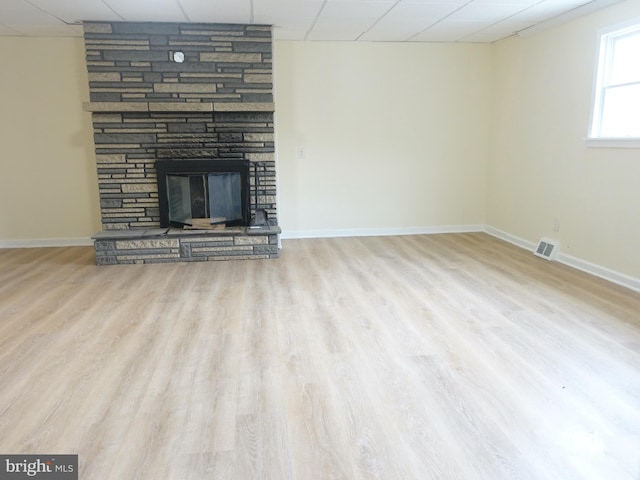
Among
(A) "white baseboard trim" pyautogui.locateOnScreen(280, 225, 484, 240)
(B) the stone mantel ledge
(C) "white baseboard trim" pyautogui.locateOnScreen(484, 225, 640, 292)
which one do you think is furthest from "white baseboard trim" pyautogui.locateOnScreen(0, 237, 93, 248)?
(C) "white baseboard trim" pyautogui.locateOnScreen(484, 225, 640, 292)

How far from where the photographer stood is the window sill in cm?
377

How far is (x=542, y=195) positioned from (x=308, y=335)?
3.48 m

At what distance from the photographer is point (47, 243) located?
5.62 metres

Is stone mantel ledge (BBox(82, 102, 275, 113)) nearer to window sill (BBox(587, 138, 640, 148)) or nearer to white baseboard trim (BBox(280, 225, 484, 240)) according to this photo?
white baseboard trim (BBox(280, 225, 484, 240))

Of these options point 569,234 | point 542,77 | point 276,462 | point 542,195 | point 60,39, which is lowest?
point 276,462

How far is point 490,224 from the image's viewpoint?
619 cm

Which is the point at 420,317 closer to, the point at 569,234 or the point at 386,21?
the point at 569,234

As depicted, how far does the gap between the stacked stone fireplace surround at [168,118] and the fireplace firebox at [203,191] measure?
0.11 metres

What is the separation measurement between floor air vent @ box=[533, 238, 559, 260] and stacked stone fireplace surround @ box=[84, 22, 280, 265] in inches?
115

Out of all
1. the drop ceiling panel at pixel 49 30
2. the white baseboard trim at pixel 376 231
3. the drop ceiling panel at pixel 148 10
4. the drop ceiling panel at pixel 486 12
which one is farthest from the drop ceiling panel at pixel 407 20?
the drop ceiling panel at pixel 49 30

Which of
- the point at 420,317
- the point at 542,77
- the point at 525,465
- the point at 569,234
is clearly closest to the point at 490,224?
the point at 569,234

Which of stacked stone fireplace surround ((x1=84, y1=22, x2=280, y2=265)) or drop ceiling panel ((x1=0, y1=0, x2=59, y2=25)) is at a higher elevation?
drop ceiling panel ((x1=0, y1=0, x2=59, y2=25))

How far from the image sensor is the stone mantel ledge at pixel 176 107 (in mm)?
4820

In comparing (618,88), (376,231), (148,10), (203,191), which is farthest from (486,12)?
(203,191)
